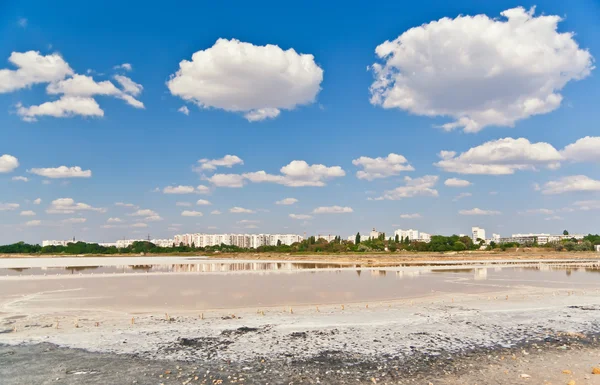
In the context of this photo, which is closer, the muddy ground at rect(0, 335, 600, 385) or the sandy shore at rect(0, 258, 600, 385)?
the muddy ground at rect(0, 335, 600, 385)

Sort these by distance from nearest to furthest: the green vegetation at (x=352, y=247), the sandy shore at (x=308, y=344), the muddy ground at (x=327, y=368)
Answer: the muddy ground at (x=327, y=368)
the sandy shore at (x=308, y=344)
the green vegetation at (x=352, y=247)

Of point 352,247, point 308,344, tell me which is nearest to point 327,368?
point 308,344

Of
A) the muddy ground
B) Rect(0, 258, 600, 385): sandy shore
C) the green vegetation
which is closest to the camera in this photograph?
the muddy ground

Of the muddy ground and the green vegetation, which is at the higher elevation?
the muddy ground

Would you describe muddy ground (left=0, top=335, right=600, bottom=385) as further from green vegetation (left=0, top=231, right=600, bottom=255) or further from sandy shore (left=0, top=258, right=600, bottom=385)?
green vegetation (left=0, top=231, right=600, bottom=255)

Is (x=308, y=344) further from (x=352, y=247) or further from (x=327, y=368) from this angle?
(x=352, y=247)

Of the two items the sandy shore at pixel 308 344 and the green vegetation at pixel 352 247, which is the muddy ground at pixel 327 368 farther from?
the green vegetation at pixel 352 247

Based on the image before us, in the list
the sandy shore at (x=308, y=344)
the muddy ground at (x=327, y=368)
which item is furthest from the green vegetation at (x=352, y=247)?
the muddy ground at (x=327, y=368)

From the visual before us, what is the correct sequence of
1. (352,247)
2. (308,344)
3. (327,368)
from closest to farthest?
(327,368)
(308,344)
(352,247)

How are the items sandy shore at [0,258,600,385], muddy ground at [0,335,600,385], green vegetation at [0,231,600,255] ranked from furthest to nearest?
green vegetation at [0,231,600,255] → sandy shore at [0,258,600,385] → muddy ground at [0,335,600,385]

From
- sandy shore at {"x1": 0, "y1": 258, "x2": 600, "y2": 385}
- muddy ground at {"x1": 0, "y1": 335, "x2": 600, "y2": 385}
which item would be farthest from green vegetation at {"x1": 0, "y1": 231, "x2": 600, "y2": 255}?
muddy ground at {"x1": 0, "y1": 335, "x2": 600, "y2": 385}

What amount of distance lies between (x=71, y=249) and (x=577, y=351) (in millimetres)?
197863

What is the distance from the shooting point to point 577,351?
1414cm

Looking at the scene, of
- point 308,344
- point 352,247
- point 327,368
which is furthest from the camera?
point 352,247
